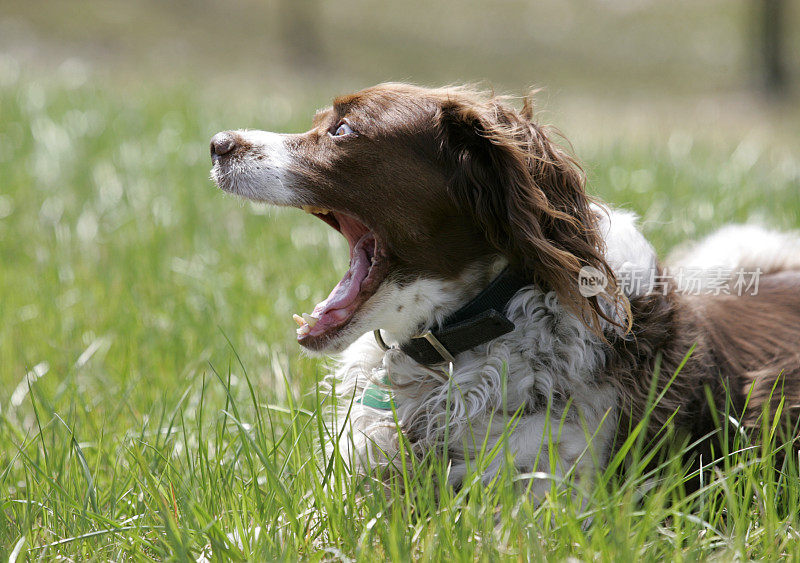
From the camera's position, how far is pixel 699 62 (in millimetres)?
25609

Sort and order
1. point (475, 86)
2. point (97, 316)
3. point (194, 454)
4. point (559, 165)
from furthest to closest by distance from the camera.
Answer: point (97, 316) → point (475, 86) → point (194, 454) → point (559, 165)

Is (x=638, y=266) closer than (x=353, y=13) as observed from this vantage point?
Yes

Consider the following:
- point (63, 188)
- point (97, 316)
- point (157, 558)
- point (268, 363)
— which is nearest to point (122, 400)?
point (268, 363)

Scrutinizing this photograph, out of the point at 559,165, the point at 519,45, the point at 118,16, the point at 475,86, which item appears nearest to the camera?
the point at 559,165

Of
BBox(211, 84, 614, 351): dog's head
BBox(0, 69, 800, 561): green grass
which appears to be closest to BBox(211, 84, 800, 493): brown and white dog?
BBox(211, 84, 614, 351): dog's head

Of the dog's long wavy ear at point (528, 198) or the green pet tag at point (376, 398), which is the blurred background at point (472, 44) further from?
the green pet tag at point (376, 398)

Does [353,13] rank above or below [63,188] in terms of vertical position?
above

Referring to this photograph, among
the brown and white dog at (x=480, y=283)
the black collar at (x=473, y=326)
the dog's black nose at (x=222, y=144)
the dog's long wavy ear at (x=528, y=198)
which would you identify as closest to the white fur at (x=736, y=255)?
the brown and white dog at (x=480, y=283)

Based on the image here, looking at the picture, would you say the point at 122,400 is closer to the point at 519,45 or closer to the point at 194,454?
the point at 194,454

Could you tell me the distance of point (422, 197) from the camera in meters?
2.41

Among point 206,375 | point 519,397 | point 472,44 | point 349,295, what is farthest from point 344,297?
point 472,44

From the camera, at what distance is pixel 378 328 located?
8.16 feet

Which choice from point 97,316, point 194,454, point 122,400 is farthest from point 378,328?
point 97,316

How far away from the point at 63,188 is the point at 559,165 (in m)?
4.72
